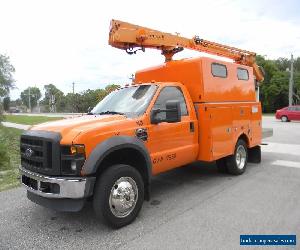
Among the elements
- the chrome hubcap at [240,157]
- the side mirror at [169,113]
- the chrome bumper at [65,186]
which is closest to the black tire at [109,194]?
the chrome bumper at [65,186]

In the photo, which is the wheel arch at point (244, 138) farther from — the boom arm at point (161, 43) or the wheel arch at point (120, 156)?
the wheel arch at point (120, 156)

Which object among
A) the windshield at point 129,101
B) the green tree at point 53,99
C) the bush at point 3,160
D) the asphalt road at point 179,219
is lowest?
the asphalt road at point 179,219

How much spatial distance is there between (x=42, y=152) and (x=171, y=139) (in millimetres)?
2236

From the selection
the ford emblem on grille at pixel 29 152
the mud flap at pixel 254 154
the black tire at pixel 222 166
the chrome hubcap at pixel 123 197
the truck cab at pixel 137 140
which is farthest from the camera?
the mud flap at pixel 254 154

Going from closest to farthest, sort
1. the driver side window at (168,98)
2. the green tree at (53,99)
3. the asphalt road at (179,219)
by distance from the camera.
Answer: the asphalt road at (179,219) → the driver side window at (168,98) → the green tree at (53,99)

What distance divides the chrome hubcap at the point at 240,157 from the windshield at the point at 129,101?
9.97 feet

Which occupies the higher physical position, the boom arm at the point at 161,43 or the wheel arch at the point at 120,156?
the boom arm at the point at 161,43

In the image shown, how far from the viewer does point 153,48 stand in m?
8.19

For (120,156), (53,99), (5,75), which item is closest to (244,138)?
(120,156)

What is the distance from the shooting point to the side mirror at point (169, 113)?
5.39 meters

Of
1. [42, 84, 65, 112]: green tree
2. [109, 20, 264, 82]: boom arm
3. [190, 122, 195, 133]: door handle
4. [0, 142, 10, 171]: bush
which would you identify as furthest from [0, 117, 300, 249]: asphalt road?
[42, 84, 65, 112]: green tree

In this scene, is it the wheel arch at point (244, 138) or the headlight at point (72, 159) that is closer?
the headlight at point (72, 159)

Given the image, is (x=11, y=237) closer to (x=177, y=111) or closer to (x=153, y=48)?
(x=177, y=111)

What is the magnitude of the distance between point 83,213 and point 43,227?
2.38 feet
